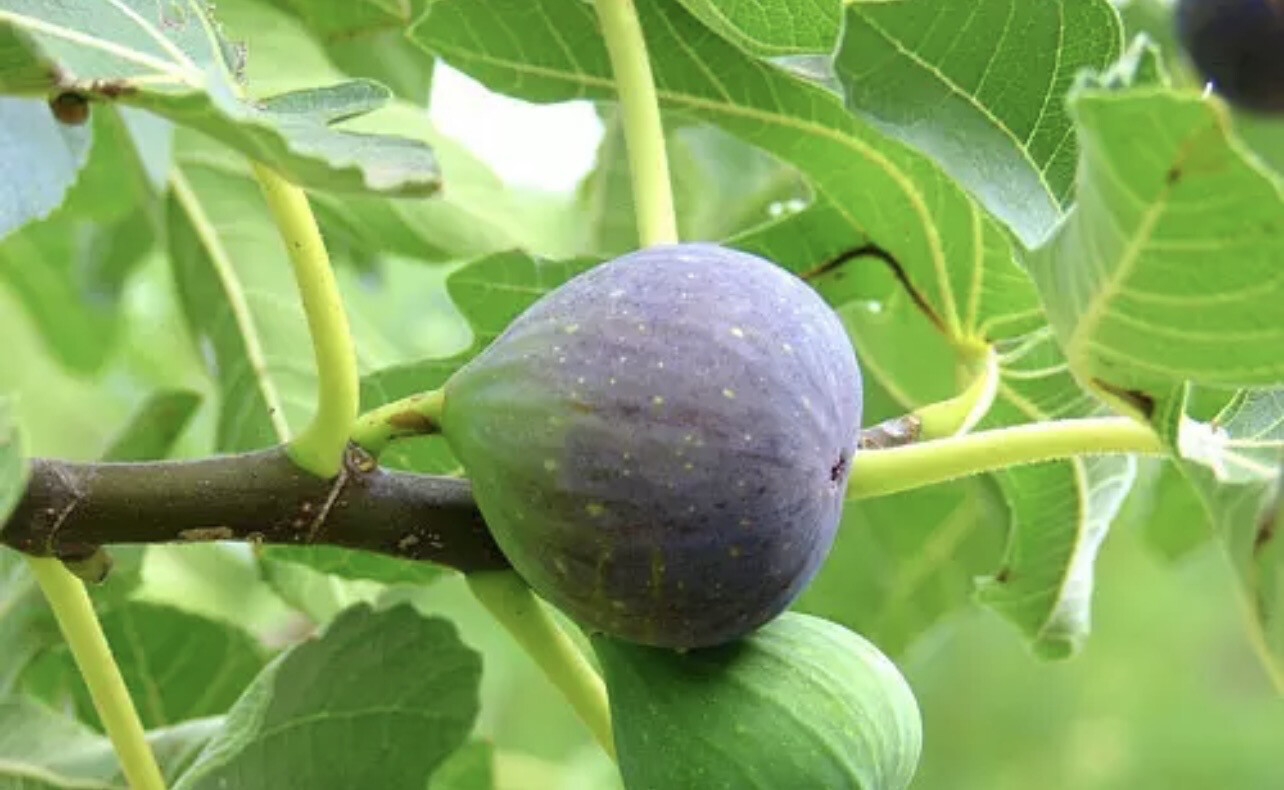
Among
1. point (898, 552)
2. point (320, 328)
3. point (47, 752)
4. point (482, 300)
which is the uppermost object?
point (320, 328)

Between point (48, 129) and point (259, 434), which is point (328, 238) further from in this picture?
point (48, 129)

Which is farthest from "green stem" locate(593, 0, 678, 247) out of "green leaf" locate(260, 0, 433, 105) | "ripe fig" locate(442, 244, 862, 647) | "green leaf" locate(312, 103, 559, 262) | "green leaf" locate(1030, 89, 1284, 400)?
"green leaf" locate(312, 103, 559, 262)

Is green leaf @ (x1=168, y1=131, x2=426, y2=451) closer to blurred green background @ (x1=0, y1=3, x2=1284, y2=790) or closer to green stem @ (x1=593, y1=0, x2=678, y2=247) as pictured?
blurred green background @ (x1=0, y1=3, x2=1284, y2=790)

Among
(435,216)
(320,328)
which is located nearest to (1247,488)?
(320,328)

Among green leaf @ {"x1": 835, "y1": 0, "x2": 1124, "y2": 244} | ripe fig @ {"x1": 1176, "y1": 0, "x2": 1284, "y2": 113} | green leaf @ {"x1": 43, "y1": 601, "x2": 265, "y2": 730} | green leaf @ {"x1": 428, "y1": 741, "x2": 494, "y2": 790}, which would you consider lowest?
green leaf @ {"x1": 428, "y1": 741, "x2": 494, "y2": 790}

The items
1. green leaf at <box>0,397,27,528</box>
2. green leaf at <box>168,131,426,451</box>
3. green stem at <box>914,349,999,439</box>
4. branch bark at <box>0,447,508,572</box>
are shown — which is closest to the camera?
green leaf at <box>0,397,27,528</box>

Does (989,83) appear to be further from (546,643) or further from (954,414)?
(546,643)

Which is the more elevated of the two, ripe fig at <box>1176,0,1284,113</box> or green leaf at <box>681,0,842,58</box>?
green leaf at <box>681,0,842,58</box>
